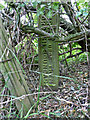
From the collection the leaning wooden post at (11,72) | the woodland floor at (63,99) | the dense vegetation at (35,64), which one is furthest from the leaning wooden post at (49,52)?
the leaning wooden post at (11,72)

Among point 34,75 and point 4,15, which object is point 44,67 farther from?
point 4,15

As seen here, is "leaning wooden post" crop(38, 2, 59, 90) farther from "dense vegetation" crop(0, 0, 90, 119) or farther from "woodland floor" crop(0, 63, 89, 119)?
"woodland floor" crop(0, 63, 89, 119)

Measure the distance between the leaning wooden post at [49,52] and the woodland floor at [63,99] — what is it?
0.15 m

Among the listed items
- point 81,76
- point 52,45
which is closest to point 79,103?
point 81,76

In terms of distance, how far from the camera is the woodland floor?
67.5 inches

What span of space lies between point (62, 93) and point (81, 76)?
0.53 meters

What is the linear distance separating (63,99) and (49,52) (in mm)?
693

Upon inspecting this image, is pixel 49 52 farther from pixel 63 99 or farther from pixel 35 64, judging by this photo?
pixel 63 99

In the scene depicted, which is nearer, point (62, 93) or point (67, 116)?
point (67, 116)

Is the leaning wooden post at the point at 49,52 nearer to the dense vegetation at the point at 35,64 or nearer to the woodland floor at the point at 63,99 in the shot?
the dense vegetation at the point at 35,64

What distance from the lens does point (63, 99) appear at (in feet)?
6.60

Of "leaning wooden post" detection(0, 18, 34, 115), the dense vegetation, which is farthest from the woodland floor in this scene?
"leaning wooden post" detection(0, 18, 34, 115)

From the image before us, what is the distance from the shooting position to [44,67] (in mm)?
2248

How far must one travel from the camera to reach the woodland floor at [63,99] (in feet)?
5.62
